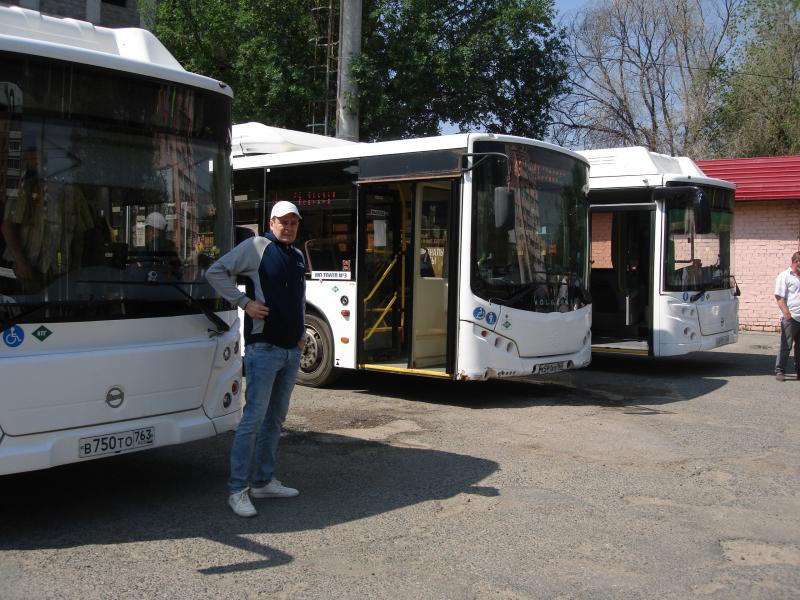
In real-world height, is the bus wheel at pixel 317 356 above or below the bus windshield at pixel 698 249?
below

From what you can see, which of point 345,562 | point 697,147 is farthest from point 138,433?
point 697,147

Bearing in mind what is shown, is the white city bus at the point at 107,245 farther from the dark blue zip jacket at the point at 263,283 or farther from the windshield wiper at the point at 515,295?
the windshield wiper at the point at 515,295

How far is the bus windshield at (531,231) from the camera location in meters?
9.14

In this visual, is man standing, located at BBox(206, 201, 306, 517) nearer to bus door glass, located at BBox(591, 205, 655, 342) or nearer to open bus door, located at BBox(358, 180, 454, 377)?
open bus door, located at BBox(358, 180, 454, 377)

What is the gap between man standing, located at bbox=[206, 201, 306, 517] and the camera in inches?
213

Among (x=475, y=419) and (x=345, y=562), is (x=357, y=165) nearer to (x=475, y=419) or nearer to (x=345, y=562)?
(x=475, y=419)

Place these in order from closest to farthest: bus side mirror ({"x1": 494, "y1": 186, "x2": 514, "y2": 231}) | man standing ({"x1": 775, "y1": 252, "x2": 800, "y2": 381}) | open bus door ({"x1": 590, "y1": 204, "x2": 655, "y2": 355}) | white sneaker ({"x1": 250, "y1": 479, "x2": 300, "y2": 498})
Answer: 1. white sneaker ({"x1": 250, "y1": 479, "x2": 300, "y2": 498})
2. bus side mirror ({"x1": 494, "y1": 186, "x2": 514, "y2": 231})
3. man standing ({"x1": 775, "y1": 252, "x2": 800, "y2": 381})
4. open bus door ({"x1": 590, "y1": 204, "x2": 655, "y2": 355})

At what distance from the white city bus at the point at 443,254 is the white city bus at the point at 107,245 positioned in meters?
3.61

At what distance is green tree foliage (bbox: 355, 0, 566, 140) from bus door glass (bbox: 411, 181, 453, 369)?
28.8 feet

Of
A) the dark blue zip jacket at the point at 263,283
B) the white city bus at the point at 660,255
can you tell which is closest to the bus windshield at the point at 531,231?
the white city bus at the point at 660,255

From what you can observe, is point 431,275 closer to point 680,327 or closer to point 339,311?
point 339,311

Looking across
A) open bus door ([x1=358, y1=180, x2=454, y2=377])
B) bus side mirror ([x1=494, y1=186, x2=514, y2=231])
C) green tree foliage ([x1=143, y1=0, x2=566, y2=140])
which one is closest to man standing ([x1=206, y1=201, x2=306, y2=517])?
bus side mirror ([x1=494, y1=186, x2=514, y2=231])

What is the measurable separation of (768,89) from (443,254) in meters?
23.1

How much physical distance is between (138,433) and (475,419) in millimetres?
4279
